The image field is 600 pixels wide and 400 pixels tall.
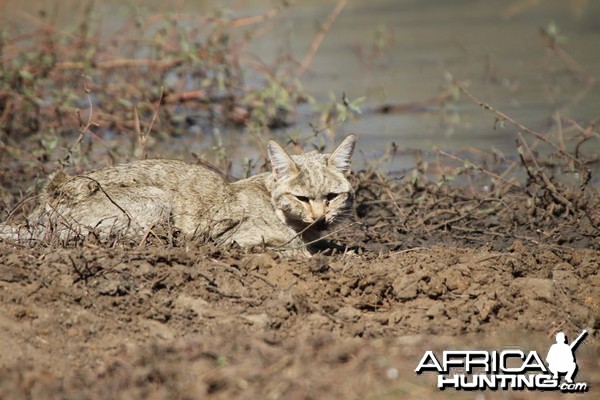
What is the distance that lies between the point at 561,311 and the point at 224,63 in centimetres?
714

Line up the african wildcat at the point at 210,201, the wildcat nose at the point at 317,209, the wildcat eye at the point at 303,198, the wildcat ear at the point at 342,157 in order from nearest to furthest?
the african wildcat at the point at 210,201, the wildcat nose at the point at 317,209, the wildcat eye at the point at 303,198, the wildcat ear at the point at 342,157

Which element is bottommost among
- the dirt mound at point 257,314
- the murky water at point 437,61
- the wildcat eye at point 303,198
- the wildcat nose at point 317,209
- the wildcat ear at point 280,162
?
the dirt mound at point 257,314

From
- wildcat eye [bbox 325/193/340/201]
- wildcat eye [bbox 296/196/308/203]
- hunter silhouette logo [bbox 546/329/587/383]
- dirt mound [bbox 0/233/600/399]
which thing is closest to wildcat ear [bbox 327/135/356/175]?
wildcat eye [bbox 325/193/340/201]

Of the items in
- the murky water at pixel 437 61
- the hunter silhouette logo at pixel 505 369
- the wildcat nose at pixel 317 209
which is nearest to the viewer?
the hunter silhouette logo at pixel 505 369

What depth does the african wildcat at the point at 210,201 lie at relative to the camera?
22.5ft

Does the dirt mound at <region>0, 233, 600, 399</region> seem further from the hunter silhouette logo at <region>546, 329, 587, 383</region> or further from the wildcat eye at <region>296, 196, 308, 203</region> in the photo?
the wildcat eye at <region>296, 196, 308, 203</region>

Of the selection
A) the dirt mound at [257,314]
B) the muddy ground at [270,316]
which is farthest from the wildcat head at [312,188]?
the dirt mound at [257,314]

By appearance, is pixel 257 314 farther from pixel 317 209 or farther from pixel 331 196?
pixel 331 196

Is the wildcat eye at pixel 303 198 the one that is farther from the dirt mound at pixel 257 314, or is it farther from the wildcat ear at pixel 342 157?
the dirt mound at pixel 257 314

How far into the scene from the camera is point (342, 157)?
7.36 meters

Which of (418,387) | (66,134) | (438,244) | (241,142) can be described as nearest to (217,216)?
(438,244)

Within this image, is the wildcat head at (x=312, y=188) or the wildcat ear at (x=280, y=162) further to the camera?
the wildcat ear at (x=280, y=162)

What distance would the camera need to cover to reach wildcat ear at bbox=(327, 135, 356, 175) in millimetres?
7300

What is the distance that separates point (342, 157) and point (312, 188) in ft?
1.47
